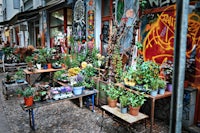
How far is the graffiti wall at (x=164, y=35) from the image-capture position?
3510 millimetres

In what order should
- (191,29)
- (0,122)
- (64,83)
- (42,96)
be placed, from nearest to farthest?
(191,29) < (42,96) < (0,122) < (64,83)

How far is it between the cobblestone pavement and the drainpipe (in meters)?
2.59

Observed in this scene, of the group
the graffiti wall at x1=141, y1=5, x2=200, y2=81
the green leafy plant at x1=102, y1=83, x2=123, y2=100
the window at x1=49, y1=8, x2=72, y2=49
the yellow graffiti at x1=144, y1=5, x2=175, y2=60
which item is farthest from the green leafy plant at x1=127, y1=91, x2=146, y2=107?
the window at x1=49, y1=8, x2=72, y2=49

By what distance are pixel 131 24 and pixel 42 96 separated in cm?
291

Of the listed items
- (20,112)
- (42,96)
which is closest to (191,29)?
(42,96)

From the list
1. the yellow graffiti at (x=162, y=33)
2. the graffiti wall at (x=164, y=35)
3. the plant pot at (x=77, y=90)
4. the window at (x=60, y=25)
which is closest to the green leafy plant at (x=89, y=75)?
the plant pot at (x=77, y=90)

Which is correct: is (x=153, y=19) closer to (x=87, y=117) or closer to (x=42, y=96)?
(x=87, y=117)

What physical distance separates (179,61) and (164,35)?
3.16 meters

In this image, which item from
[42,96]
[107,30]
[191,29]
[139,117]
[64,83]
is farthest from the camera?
[107,30]

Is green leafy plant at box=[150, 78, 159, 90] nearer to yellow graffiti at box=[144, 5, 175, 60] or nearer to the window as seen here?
yellow graffiti at box=[144, 5, 175, 60]

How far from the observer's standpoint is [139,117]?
3.32 meters

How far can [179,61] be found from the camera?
3.65 ft

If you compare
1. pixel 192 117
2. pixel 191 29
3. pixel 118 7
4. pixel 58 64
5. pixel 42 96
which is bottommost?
pixel 192 117

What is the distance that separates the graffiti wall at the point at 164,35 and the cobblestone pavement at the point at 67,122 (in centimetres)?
153
